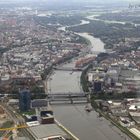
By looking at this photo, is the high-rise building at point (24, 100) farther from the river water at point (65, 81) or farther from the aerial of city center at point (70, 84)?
the river water at point (65, 81)

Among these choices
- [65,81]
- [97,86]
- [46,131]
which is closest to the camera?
[46,131]

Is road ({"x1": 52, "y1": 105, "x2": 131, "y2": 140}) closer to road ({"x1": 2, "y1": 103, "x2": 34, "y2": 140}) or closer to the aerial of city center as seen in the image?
the aerial of city center

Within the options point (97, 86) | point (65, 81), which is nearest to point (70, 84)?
point (65, 81)

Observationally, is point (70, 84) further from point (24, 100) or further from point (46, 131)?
point (46, 131)

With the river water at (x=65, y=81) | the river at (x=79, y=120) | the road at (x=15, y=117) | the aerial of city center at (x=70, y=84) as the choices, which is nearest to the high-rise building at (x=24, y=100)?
the aerial of city center at (x=70, y=84)

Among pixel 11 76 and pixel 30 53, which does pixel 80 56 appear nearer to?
pixel 30 53

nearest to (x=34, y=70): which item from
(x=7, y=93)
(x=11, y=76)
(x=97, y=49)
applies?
(x=11, y=76)

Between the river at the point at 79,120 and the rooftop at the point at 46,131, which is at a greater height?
the rooftop at the point at 46,131
